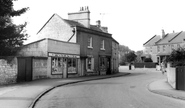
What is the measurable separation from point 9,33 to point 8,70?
4.91 meters

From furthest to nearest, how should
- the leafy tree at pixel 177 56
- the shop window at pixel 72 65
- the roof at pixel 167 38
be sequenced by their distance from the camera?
the roof at pixel 167 38, the shop window at pixel 72 65, the leafy tree at pixel 177 56

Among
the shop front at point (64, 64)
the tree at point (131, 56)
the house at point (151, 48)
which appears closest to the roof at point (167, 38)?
the house at point (151, 48)

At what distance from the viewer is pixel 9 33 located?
2094cm

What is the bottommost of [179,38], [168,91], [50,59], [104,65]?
[168,91]

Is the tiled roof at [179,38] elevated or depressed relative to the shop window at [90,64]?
elevated

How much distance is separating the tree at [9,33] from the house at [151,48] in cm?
5021

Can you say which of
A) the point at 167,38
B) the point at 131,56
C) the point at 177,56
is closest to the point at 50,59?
the point at 177,56

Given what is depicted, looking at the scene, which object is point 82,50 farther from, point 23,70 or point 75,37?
point 23,70

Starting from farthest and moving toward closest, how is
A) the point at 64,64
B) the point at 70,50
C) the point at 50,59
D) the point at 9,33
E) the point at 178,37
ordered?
1. the point at 178,37
2. the point at 70,50
3. the point at 64,64
4. the point at 50,59
5. the point at 9,33

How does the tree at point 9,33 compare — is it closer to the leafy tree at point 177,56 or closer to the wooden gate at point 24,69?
the wooden gate at point 24,69

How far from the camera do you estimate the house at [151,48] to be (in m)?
67.9

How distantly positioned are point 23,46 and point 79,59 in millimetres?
7266

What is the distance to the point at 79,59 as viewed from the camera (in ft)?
90.4

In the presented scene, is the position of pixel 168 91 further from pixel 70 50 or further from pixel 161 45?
pixel 161 45
